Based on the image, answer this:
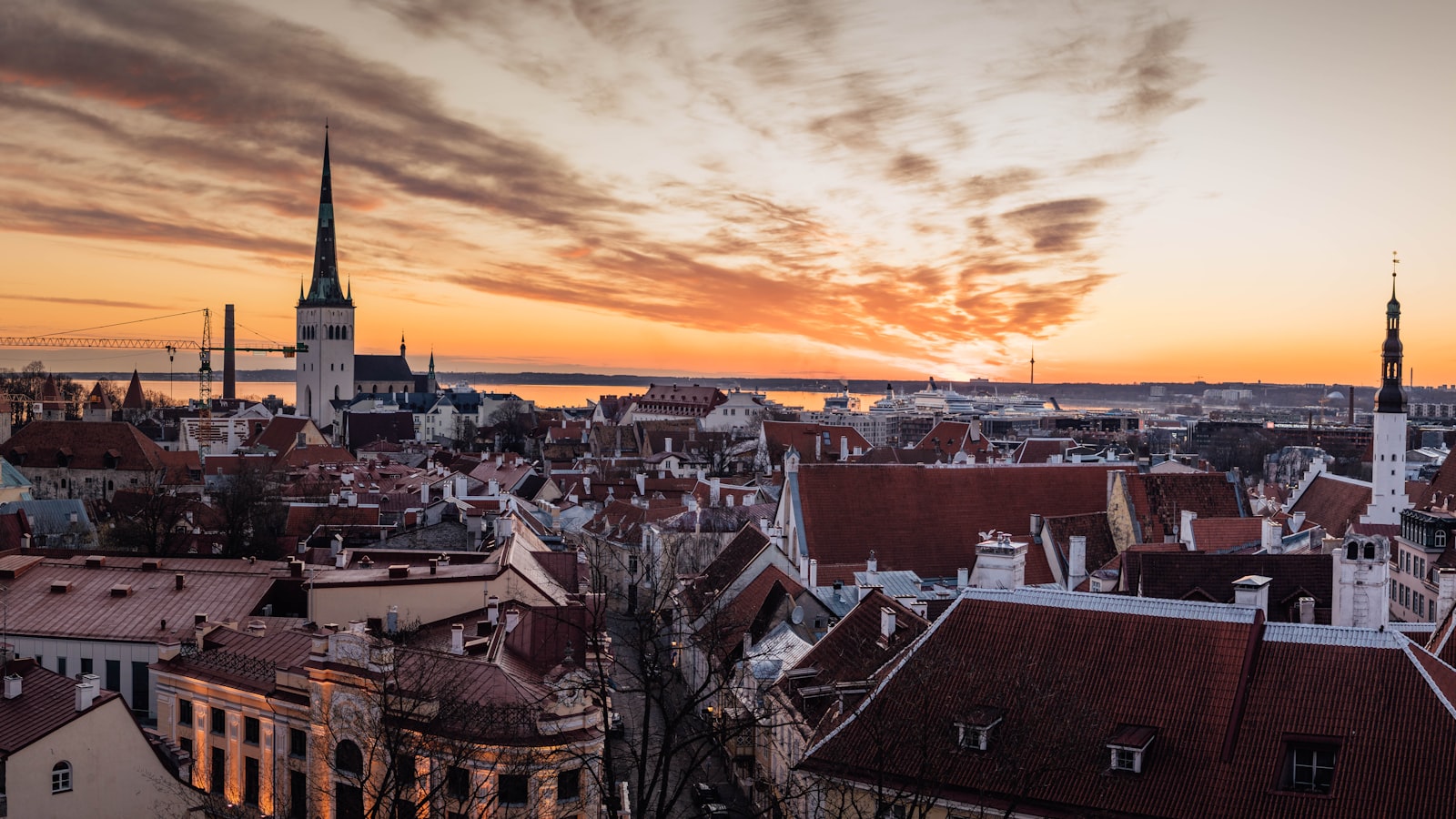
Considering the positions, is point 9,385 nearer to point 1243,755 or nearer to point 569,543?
point 569,543

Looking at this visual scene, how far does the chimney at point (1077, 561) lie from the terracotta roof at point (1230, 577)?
7.97 meters

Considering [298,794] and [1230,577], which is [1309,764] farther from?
[298,794]

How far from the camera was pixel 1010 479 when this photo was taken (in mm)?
48812

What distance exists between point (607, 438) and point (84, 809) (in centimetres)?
10107

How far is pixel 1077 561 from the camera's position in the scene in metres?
41.2

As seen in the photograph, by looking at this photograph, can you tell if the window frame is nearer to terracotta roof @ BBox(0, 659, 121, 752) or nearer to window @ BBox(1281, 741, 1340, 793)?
terracotta roof @ BBox(0, 659, 121, 752)

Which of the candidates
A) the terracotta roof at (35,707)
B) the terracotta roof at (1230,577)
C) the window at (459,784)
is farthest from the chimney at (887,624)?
the terracotta roof at (35,707)

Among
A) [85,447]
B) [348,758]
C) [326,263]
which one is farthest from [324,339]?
[348,758]

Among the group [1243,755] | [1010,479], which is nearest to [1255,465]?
[1010,479]

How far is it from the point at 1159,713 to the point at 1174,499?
27595mm

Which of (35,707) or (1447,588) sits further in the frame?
(1447,588)

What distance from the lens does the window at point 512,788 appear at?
75.5 ft

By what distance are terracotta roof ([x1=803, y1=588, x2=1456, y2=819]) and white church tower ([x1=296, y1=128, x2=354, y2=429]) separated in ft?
520

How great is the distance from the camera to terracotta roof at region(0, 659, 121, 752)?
24.8 metres
